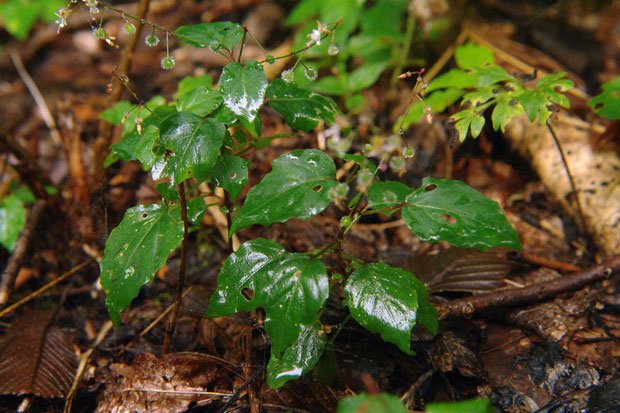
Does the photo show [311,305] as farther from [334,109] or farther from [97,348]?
[97,348]

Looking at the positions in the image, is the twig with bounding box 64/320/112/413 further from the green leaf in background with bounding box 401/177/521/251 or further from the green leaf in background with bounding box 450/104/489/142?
the green leaf in background with bounding box 450/104/489/142

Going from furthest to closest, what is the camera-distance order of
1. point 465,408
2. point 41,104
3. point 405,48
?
point 41,104, point 405,48, point 465,408

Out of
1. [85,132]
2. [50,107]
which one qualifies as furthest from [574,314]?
[50,107]

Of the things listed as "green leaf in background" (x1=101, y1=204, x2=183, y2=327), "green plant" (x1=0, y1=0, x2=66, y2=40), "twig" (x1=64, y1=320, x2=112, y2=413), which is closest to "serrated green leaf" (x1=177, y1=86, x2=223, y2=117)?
"green leaf in background" (x1=101, y1=204, x2=183, y2=327)

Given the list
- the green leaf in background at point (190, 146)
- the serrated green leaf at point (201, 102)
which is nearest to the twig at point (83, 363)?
the green leaf in background at point (190, 146)

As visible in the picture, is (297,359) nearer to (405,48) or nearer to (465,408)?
(465,408)

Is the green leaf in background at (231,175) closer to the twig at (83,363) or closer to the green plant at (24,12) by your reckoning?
the twig at (83,363)

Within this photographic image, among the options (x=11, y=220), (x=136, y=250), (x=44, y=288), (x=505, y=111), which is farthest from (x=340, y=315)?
(x=11, y=220)
